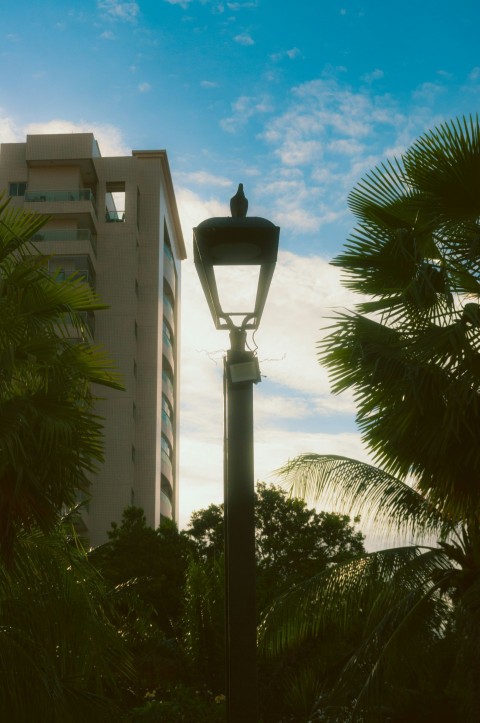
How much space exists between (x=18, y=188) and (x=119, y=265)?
8332 mm

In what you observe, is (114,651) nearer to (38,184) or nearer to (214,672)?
(214,672)

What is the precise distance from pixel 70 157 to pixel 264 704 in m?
46.0

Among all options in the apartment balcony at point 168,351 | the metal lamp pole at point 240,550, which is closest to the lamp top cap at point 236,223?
the metal lamp pole at point 240,550

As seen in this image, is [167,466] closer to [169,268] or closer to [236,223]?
[169,268]

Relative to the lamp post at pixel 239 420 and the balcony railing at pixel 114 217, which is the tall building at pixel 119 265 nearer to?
the balcony railing at pixel 114 217

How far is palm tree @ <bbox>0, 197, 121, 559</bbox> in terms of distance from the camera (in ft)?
24.6

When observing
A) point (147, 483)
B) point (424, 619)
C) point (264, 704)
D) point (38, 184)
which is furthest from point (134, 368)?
point (424, 619)

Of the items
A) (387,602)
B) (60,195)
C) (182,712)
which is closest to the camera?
(387,602)

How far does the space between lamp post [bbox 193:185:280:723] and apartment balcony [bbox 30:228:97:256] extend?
5021cm

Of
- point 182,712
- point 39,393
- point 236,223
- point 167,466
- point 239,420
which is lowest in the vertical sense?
Result: point 182,712

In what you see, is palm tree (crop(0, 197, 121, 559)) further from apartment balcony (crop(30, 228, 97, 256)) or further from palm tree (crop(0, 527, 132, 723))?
apartment balcony (crop(30, 228, 97, 256))

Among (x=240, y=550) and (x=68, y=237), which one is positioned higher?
(x=68, y=237)

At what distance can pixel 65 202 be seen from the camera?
54.5 meters

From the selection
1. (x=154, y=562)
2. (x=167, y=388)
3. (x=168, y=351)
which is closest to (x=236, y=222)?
(x=154, y=562)
